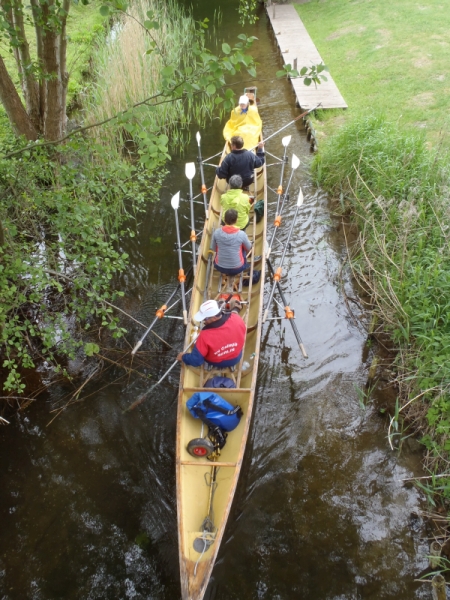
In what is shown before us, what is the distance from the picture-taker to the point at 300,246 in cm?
848

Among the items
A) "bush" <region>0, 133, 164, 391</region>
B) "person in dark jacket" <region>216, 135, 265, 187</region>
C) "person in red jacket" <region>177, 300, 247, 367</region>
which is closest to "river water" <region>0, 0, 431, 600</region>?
"bush" <region>0, 133, 164, 391</region>

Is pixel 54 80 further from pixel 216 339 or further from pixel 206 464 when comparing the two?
pixel 206 464

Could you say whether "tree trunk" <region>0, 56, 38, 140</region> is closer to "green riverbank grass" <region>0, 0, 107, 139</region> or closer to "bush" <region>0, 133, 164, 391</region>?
"bush" <region>0, 133, 164, 391</region>

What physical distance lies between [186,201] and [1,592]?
748cm

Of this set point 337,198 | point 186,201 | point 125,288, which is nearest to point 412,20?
point 337,198

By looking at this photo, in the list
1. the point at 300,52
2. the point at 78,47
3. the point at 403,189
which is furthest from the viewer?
the point at 300,52

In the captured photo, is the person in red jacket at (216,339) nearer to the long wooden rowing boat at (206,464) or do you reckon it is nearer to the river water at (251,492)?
the long wooden rowing boat at (206,464)

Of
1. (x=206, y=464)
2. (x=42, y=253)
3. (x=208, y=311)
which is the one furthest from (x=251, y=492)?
(x=42, y=253)

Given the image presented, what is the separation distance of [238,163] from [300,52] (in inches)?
380

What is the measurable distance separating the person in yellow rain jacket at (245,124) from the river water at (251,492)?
473 cm

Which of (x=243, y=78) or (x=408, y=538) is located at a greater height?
(x=243, y=78)

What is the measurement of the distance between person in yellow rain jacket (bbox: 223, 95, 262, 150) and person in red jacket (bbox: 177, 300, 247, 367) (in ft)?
19.7

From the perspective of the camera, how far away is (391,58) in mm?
12648

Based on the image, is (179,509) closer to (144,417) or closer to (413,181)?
(144,417)
